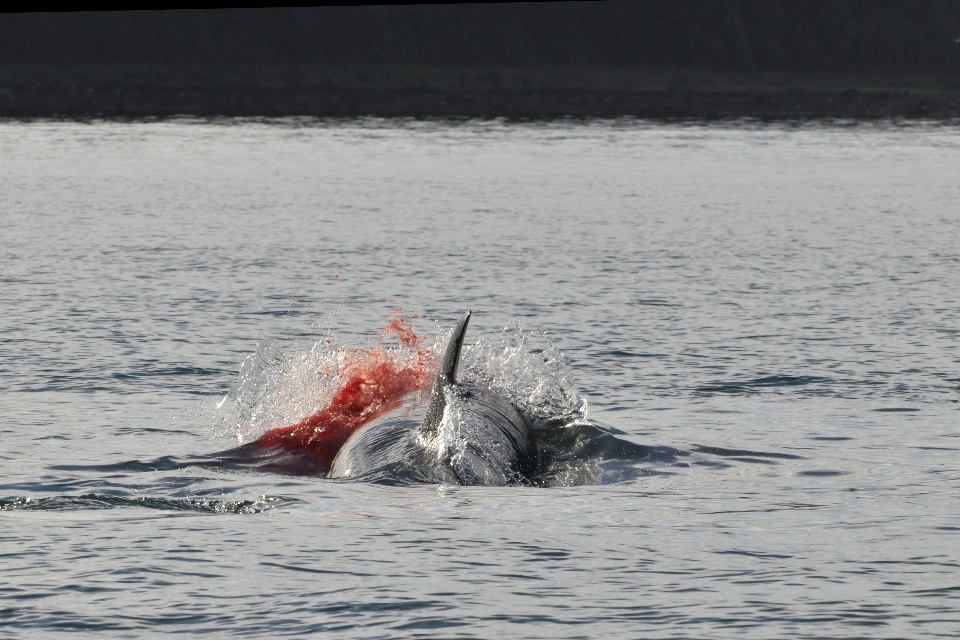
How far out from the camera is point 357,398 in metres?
19.0

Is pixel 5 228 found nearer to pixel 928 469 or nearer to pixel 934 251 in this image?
pixel 934 251

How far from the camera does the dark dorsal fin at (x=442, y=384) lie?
15008 millimetres

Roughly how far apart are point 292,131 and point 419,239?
4962 centimetres

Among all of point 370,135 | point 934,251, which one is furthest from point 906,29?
point 934,251

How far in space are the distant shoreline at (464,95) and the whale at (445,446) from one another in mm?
86653

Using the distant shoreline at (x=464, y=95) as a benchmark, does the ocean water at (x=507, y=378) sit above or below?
below

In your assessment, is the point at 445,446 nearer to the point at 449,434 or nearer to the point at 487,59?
the point at 449,434

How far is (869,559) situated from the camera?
11844 millimetres

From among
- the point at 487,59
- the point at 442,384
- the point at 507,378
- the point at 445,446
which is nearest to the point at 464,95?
the point at 487,59

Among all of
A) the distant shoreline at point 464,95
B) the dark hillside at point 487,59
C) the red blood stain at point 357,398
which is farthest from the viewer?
the dark hillside at point 487,59

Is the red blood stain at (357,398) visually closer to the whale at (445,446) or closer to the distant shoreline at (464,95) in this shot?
the whale at (445,446)

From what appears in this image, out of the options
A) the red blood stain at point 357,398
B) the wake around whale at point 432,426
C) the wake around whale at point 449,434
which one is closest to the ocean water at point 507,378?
the wake around whale at point 432,426

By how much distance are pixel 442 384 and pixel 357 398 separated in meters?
3.93

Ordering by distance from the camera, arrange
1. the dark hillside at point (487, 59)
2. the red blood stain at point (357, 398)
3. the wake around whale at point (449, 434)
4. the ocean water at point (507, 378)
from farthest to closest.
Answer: the dark hillside at point (487, 59) → the red blood stain at point (357, 398) → the wake around whale at point (449, 434) → the ocean water at point (507, 378)
